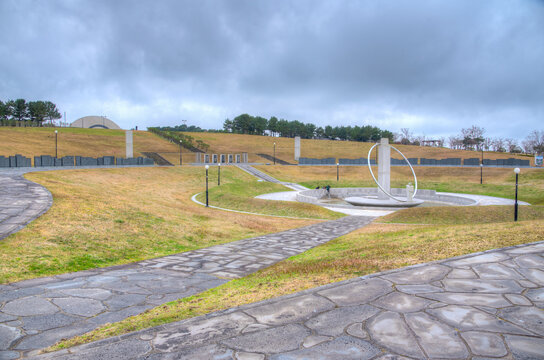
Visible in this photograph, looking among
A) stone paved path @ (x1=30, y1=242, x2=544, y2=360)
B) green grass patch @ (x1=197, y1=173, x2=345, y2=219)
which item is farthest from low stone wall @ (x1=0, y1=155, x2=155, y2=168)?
stone paved path @ (x1=30, y1=242, x2=544, y2=360)

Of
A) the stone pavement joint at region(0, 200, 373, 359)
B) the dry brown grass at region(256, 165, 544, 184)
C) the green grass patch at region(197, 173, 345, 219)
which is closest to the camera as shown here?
the stone pavement joint at region(0, 200, 373, 359)

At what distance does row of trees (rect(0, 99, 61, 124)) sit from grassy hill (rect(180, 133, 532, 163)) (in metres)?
43.1

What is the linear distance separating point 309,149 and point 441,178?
143ft

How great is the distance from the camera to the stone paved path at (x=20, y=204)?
1001 cm

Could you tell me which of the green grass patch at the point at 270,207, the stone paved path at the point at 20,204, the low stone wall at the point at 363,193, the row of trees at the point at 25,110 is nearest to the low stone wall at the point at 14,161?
the green grass patch at the point at 270,207

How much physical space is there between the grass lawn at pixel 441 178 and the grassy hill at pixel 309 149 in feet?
55.8

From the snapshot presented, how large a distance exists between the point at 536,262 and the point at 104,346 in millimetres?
6883

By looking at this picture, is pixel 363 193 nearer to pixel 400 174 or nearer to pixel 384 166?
pixel 384 166

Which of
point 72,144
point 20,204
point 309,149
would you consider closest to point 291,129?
point 309,149

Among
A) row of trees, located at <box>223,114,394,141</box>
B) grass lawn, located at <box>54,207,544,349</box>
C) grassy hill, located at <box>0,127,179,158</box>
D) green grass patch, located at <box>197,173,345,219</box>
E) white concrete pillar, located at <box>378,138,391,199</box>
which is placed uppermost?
row of trees, located at <box>223,114,394,141</box>

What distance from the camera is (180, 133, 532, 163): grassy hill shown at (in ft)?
265

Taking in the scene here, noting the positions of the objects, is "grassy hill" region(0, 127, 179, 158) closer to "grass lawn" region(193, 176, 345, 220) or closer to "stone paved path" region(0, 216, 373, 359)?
"grass lawn" region(193, 176, 345, 220)

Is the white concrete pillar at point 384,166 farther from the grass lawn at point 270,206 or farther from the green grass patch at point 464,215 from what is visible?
the green grass patch at point 464,215

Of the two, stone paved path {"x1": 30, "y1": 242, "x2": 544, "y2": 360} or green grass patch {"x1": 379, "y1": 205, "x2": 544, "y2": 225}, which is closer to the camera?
stone paved path {"x1": 30, "y1": 242, "x2": 544, "y2": 360}
